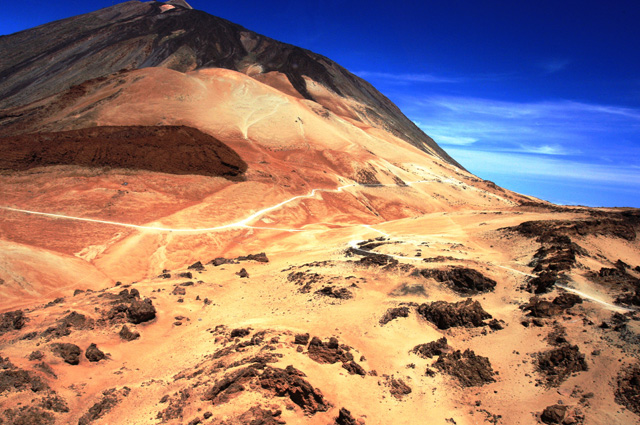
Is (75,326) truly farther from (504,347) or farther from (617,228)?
(617,228)

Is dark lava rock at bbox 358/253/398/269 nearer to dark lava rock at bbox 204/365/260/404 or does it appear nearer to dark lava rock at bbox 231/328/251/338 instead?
dark lava rock at bbox 231/328/251/338

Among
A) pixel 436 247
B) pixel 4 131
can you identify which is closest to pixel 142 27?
pixel 4 131

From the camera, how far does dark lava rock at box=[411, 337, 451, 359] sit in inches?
409

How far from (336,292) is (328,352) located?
4.74 m

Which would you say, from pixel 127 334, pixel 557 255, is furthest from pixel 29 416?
pixel 557 255

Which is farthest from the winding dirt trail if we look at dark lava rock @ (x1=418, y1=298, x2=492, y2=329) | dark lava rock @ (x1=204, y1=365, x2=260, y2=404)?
dark lava rock @ (x1=204, y1=365, x2=260, y2=404)

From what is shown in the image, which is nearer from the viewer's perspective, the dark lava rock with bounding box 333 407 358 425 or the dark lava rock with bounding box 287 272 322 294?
the dark lava rock with bounding box 333 407 358 425

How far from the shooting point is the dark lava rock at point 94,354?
A: 33.7 ft

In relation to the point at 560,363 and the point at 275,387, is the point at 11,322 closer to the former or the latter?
the point at 275,387

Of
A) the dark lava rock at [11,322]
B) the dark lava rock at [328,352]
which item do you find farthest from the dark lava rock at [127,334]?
the dark lava rock at [328,352]

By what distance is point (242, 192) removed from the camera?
34531 mm

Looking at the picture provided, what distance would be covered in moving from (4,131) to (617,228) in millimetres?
57709

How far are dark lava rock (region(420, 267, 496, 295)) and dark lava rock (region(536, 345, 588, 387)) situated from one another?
4275 millimetres

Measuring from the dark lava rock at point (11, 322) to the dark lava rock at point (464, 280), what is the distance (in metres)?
14.3
